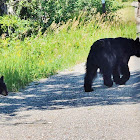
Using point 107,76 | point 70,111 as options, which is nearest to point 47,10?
point 107,76

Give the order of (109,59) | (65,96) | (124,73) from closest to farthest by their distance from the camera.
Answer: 1. (65,96)
2. (109,59)
3. (124,73)

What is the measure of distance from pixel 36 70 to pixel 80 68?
1.51 m

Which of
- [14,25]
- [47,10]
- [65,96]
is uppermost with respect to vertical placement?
[47,10]

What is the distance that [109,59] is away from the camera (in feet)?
33.0

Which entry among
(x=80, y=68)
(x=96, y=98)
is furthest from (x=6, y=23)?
(x=96, y=98)

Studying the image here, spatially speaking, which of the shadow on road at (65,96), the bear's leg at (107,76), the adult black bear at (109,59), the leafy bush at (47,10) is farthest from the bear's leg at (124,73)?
the leafy bush at (47,10)

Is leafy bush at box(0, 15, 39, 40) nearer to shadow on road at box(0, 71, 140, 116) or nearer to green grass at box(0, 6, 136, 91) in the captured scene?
green grass at box(0, 6, 136, 91)

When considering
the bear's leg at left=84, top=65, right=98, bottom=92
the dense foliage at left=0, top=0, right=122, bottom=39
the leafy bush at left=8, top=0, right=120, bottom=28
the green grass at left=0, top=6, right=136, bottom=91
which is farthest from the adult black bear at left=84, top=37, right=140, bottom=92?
the leafy bush at left=8, top=0, right=120, bottom=28

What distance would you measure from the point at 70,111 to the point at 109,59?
1.99m

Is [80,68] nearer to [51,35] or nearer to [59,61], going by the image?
[59,61]

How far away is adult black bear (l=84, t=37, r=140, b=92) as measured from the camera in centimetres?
996

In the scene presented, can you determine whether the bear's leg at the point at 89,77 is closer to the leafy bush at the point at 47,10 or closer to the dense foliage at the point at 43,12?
the dense foliage at the point at 43,12

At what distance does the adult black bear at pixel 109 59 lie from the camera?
9.96 meters

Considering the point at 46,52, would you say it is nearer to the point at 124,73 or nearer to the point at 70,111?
the point at 124,73
